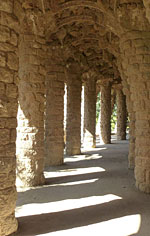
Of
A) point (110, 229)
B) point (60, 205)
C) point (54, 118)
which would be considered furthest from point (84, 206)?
point (54, 118)

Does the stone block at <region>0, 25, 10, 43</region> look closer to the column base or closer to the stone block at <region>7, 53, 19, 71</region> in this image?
the stone block at <region>7, 53, 19, 71</region>

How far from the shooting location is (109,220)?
4.81 meters

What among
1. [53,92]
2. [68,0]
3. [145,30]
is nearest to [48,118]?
[53,92]

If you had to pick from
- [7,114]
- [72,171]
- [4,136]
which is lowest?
[72,171]

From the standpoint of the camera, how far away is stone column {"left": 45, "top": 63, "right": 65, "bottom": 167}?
10789mm

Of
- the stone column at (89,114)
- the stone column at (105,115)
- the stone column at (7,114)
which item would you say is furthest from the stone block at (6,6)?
the stone column at (105,115)

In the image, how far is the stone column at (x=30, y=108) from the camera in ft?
→ 24.5

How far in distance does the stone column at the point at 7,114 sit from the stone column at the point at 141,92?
367cm

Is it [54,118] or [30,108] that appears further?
[54,118]

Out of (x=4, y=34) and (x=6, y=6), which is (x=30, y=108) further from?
(x=6, y=6)

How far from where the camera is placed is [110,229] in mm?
4410

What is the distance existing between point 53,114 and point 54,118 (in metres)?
0.17

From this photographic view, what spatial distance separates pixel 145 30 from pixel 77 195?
462cm

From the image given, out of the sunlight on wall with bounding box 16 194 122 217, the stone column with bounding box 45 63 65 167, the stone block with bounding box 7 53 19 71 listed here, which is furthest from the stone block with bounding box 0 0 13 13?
the stone column with bounding box 45 63 65 167
